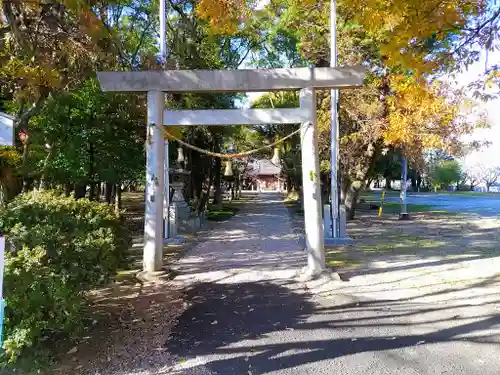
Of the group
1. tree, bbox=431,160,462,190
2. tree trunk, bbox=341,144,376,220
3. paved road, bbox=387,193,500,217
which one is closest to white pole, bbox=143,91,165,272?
tree trunk, bbox=341,144,376,220

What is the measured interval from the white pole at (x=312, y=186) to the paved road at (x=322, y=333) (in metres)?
0.68

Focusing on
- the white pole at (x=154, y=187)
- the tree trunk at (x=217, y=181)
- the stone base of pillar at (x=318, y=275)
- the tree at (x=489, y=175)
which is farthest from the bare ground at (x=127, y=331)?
the tree at (x=489, y=175)

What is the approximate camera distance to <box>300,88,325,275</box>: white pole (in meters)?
8.02

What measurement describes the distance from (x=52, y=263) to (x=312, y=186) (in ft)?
15.6

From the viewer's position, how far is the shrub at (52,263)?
364 centimetres

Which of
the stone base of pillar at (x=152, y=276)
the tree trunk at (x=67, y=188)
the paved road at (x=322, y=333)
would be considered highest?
the tree trunk at (x=67, y=188)

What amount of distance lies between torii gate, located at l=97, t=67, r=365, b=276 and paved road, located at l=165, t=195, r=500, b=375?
112cm

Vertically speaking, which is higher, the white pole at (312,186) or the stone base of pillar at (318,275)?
the white pole at (312,186)

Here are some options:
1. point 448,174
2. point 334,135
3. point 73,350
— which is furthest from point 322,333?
point 448,174

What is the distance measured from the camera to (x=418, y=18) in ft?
21.4

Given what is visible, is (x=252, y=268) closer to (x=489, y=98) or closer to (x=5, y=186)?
(x=489, y=98)

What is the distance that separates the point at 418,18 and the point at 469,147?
11.6 m

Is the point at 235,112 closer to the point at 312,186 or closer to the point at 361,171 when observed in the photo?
the point at 312,186

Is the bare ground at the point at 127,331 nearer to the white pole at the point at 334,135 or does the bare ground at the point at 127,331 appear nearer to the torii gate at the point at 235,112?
the torii gate at the point at 235,112
